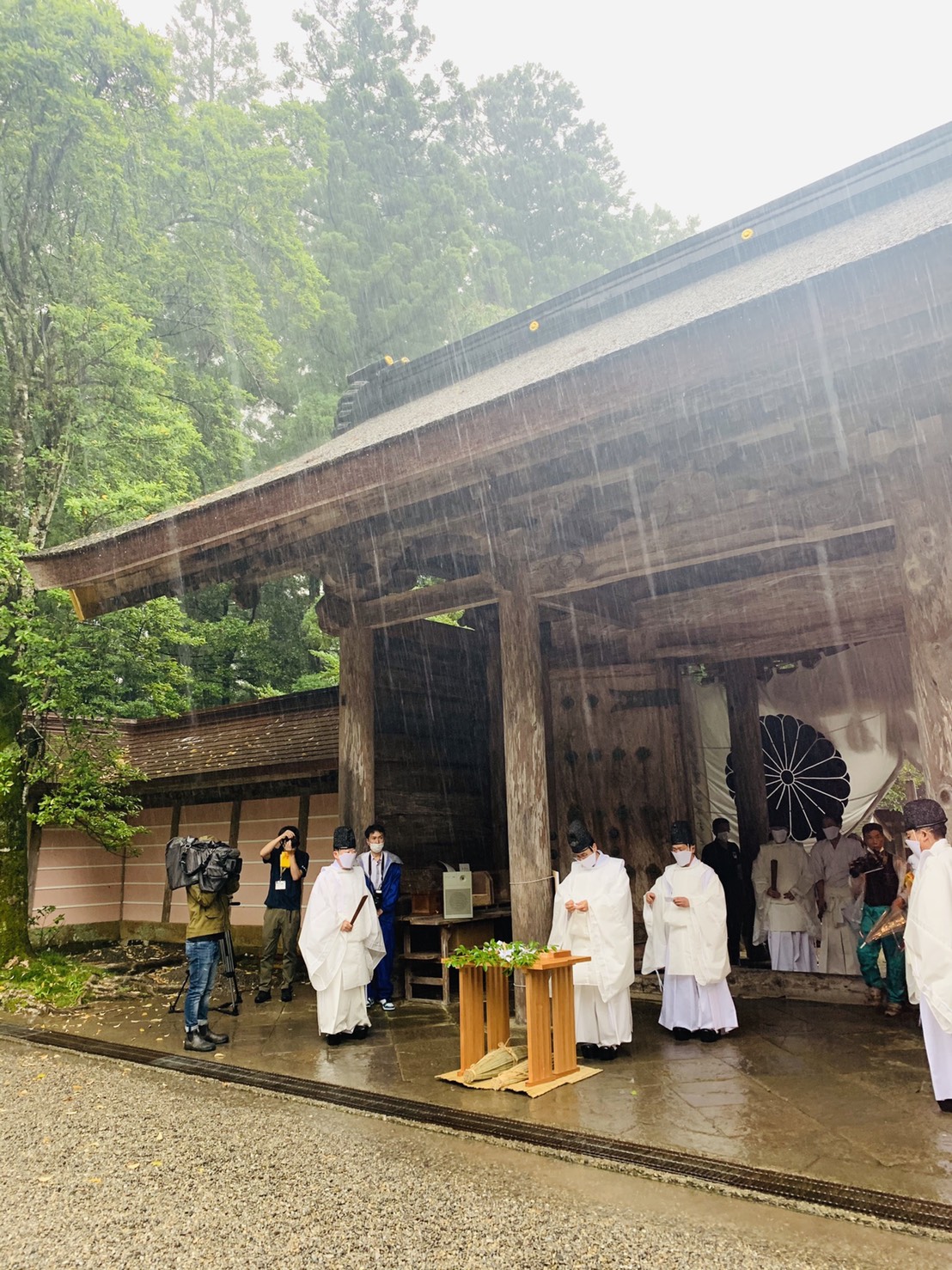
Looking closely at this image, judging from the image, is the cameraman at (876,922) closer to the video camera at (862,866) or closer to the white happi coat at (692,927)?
the video camera at (862,866)

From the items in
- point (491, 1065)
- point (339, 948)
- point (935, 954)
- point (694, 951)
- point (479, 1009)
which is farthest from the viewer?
point (339, 948)

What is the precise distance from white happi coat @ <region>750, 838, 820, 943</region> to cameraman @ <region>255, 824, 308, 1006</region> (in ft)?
14.6

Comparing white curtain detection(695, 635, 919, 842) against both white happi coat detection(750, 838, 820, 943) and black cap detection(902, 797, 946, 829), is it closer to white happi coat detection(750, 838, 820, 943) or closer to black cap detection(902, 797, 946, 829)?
white happi coat detection(750, 838, 820, 943)

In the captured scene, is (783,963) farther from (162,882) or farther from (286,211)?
(286,211)

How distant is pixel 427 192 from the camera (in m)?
24.7

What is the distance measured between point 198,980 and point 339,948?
A: 998 millimetres

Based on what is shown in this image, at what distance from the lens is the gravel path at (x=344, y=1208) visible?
9.21 feet

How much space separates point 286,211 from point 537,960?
16501mm

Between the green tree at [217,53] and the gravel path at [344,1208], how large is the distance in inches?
1123

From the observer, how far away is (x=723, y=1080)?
477 cm

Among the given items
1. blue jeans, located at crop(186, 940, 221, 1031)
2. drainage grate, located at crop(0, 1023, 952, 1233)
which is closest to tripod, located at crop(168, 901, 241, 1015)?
blue jeans, located at crop(186, 940, 221, 1031)

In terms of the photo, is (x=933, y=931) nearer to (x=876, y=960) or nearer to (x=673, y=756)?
(x=876, y=960)

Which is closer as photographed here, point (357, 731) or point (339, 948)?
point (339, 948)

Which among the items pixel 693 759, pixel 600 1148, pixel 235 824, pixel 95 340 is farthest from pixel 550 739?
pixel 95 340
